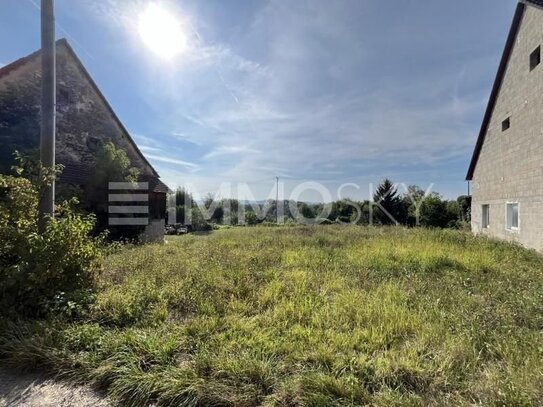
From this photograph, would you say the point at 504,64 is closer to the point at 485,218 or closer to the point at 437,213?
the point at 485,218

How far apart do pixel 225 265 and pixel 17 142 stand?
9.05 m

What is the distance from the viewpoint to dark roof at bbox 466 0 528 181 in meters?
9.95

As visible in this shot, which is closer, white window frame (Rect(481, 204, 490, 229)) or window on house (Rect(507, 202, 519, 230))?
window on house (Rect(507, 202, 519, 230))

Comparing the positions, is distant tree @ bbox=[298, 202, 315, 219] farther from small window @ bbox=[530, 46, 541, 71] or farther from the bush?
the bush

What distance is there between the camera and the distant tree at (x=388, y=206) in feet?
91.9

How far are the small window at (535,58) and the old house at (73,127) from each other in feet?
46.2

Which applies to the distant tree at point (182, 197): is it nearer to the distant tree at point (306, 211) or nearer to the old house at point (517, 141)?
the distant tree at point (306, 211)

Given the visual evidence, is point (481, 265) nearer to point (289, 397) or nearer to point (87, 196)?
point (289, 397)

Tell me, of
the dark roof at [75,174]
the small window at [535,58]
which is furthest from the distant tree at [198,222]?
the small window at [535,58]

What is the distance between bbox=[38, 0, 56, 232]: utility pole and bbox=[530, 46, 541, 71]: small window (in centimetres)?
1182

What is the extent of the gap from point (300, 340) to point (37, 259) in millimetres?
3201

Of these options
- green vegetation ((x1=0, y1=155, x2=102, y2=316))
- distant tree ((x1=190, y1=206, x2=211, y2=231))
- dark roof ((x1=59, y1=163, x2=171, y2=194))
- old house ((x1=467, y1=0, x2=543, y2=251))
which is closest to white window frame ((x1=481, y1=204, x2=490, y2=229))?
old house ((x1=467, y1=0, x2=543, y2=251))

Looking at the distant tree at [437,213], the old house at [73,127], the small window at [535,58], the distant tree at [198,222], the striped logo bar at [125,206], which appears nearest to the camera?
the small window at [535,58]

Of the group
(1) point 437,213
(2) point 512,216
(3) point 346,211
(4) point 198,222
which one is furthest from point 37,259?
(3) point 346,211
